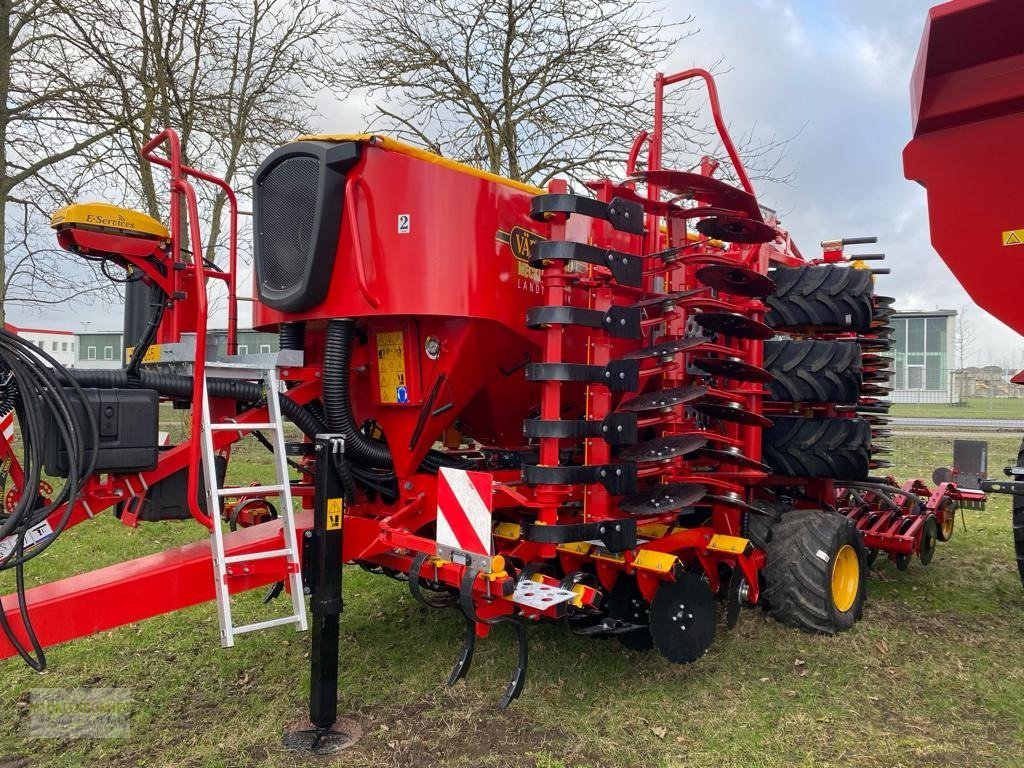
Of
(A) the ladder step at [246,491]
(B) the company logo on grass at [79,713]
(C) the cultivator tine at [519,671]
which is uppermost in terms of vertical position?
(A) the ladder step at [246,491]

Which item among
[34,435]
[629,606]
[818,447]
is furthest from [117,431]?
[818,447]

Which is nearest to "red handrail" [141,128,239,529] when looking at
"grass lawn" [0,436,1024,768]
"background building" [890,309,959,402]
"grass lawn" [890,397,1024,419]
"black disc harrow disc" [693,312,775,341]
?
"grass lawn" [0,436,1024,768]

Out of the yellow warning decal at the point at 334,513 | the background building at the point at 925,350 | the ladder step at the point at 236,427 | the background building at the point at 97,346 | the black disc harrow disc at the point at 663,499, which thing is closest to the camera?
the ladder step at the point at 236,427

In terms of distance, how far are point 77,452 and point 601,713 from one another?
8.06ft

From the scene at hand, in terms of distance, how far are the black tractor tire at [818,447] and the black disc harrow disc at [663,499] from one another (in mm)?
1180

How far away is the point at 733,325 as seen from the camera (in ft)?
12.9

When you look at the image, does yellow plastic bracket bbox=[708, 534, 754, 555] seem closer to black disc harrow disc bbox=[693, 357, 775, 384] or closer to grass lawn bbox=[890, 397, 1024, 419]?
black disc harrow disc bbox=[693, 357, 775, 384]

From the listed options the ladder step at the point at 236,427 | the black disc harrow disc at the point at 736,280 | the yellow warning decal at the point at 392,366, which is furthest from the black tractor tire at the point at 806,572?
the ladder step at the point at 236,427

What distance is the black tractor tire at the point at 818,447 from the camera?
466 centimetres

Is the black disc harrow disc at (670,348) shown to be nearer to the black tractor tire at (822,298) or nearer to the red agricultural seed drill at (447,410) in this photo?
the red agricultural seed drill at (447,410)

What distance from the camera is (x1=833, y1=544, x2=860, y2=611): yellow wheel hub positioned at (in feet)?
14.8

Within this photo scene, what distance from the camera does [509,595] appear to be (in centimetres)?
302

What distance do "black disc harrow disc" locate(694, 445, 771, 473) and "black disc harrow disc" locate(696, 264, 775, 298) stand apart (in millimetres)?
827

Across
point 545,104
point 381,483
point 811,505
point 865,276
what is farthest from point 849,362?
point 545,104
